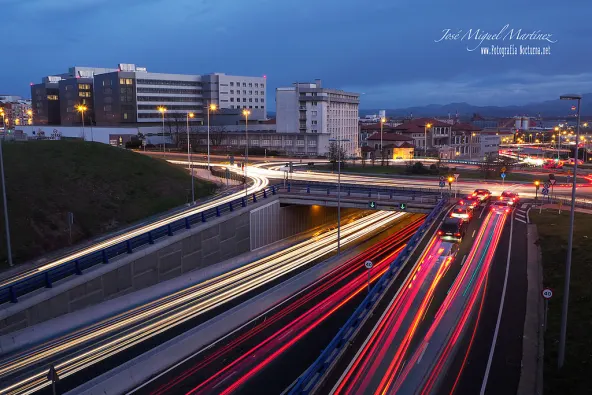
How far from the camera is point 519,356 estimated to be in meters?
16.2

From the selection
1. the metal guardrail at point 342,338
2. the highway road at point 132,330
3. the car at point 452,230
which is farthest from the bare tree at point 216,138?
the metal guardrail at point 342,338

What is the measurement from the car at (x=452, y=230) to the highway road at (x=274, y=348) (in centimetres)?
540

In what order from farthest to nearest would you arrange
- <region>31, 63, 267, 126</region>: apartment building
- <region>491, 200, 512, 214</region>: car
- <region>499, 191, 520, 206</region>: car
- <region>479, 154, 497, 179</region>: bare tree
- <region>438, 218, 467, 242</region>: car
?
<region>31, 63, 267, 126</region>: apartment building, <region>479, 154, 497, 179</region>: bare tree, <region>499, 191, 520, 206</region>: car, <region>491, 200, 512, 214</region>: car, <region>438, 218, 467, 242</region>: car

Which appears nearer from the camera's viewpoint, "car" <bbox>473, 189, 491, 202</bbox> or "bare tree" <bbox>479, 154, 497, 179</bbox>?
"car" <bbox>473, 189, 491, 202</bbox>

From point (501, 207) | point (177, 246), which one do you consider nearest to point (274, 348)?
point (177, 246)

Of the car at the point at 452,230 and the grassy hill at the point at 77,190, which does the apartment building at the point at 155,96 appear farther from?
the car at the point at 452,230

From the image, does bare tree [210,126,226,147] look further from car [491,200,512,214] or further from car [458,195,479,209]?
car [491,200,512,214]

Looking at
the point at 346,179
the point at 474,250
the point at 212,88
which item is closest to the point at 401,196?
the point at 474,250

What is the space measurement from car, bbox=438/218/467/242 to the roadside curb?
4032 millimetres

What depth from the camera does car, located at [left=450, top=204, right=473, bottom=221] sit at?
1273 inches

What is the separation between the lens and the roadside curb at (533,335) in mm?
14617

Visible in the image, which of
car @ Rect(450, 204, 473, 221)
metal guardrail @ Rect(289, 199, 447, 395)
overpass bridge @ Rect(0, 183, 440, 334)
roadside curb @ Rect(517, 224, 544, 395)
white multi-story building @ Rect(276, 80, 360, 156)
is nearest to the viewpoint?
metal guardrail @ Rect(289, 199, 447, 395)

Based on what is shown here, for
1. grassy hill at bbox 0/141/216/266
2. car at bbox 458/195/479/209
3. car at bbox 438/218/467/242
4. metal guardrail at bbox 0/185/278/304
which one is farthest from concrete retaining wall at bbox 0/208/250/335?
car at bbox 458/195/479/209

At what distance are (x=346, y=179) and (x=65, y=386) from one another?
143 feet
